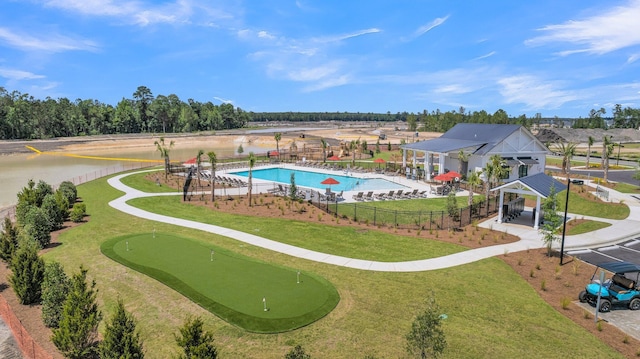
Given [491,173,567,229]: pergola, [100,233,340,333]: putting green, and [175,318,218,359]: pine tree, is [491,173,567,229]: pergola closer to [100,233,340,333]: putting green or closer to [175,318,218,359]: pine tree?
[100,233,340,333]: putting green

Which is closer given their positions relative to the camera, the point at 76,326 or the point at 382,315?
the point at 76,326

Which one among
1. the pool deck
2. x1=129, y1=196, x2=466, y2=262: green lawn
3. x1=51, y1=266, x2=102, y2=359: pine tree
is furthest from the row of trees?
x1=51, y1=266, x2=102, y2=359: pine tree

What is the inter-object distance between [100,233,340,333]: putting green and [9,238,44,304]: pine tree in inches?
152

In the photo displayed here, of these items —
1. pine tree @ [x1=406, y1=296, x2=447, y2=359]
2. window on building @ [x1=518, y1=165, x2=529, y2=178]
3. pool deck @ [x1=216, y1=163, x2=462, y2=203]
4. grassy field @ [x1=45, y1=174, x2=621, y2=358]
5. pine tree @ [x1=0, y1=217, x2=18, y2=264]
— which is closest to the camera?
pine tree @ [x1=406, y1=296, x2=447, y2=359]

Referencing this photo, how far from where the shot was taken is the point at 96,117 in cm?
12519

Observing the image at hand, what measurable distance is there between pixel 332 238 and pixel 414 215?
28.5ft

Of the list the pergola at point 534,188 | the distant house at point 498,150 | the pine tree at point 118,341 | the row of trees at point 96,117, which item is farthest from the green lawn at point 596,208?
the row of trees at point 96,117

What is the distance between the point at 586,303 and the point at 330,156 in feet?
158

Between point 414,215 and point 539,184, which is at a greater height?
point 539,184

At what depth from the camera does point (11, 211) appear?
30141mm

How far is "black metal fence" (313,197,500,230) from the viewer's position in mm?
26422

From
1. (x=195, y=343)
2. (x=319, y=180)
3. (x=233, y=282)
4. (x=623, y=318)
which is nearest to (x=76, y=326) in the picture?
(x=195, y=343)

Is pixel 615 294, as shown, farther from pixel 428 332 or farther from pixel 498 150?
pixel 498 150

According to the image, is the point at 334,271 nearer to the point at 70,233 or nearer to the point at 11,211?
the point at 70,233
